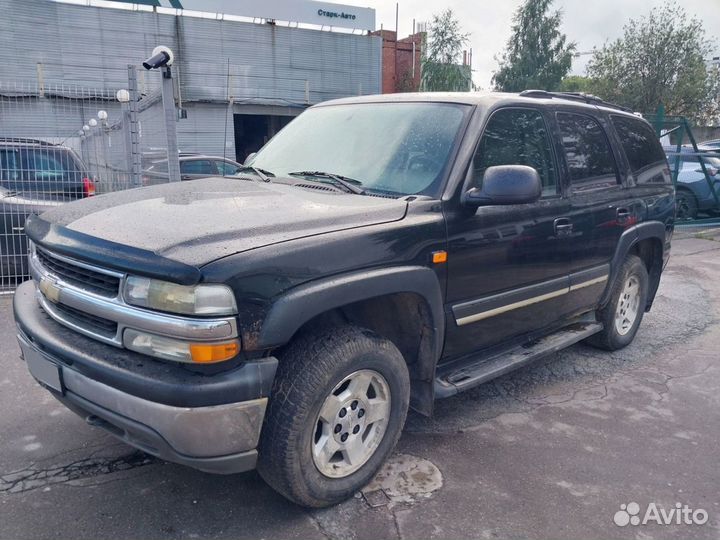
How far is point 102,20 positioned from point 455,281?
2197 cm

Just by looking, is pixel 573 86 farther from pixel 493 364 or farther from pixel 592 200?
pixel 493 364

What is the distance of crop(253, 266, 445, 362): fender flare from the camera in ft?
7.76

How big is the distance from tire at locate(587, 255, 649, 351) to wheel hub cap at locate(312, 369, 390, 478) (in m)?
2.64

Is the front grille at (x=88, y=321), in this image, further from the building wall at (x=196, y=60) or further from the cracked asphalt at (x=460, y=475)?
the building wall at (x=196, y=60)

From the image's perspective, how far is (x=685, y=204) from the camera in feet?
41.0

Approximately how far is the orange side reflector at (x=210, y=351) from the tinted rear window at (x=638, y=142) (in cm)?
378

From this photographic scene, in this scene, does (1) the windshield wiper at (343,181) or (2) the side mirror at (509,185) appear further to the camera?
(1) the windshield wiper at (343,181)

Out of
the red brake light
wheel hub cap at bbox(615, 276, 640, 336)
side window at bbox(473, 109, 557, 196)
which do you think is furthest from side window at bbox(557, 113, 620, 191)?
the red brake light

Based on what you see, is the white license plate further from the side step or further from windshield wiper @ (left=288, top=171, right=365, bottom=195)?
the side step

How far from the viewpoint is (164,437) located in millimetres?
2283

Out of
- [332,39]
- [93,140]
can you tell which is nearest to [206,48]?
[332,39]

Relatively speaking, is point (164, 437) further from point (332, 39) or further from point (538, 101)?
point (332, 39)

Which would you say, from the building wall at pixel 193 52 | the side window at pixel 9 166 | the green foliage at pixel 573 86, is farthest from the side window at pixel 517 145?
the green foliage at pixel 573 86

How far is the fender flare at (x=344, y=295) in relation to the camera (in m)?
2.37
